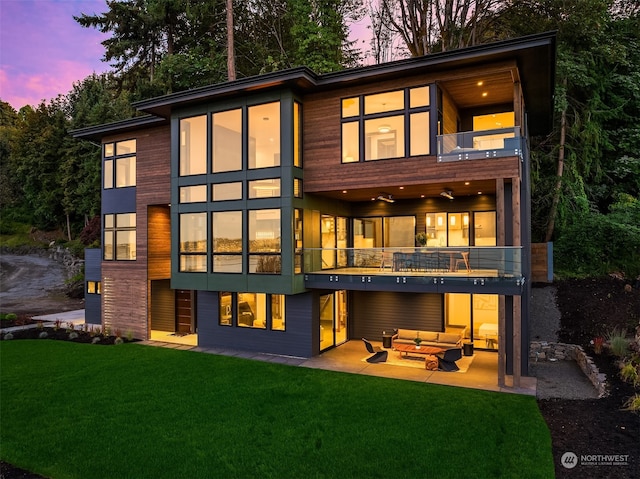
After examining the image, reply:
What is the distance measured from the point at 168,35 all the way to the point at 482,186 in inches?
865

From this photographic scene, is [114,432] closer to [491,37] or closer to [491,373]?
[491,373]

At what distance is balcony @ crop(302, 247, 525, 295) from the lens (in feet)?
33.3

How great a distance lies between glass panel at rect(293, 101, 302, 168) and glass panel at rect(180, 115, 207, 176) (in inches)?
133

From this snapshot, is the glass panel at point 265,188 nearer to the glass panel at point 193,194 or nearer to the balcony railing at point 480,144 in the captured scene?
the glass panel at point 193,194

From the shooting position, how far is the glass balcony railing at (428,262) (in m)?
10.1

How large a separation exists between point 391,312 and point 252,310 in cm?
498

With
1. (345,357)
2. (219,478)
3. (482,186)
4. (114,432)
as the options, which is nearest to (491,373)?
(345,357)

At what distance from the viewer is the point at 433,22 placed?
20.3m

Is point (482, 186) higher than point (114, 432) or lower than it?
higher

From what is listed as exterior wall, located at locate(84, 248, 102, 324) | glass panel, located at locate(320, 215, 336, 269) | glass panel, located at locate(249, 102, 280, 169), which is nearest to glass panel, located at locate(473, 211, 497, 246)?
glass panel, located at locate(320, 215, 336, 269)

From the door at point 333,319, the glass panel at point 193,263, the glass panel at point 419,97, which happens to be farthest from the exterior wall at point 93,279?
the glass panel at point 419,97

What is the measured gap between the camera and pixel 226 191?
44.9 ft

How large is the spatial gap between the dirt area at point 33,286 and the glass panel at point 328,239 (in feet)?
56.9

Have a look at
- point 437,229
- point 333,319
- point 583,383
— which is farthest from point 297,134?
point 583,383
